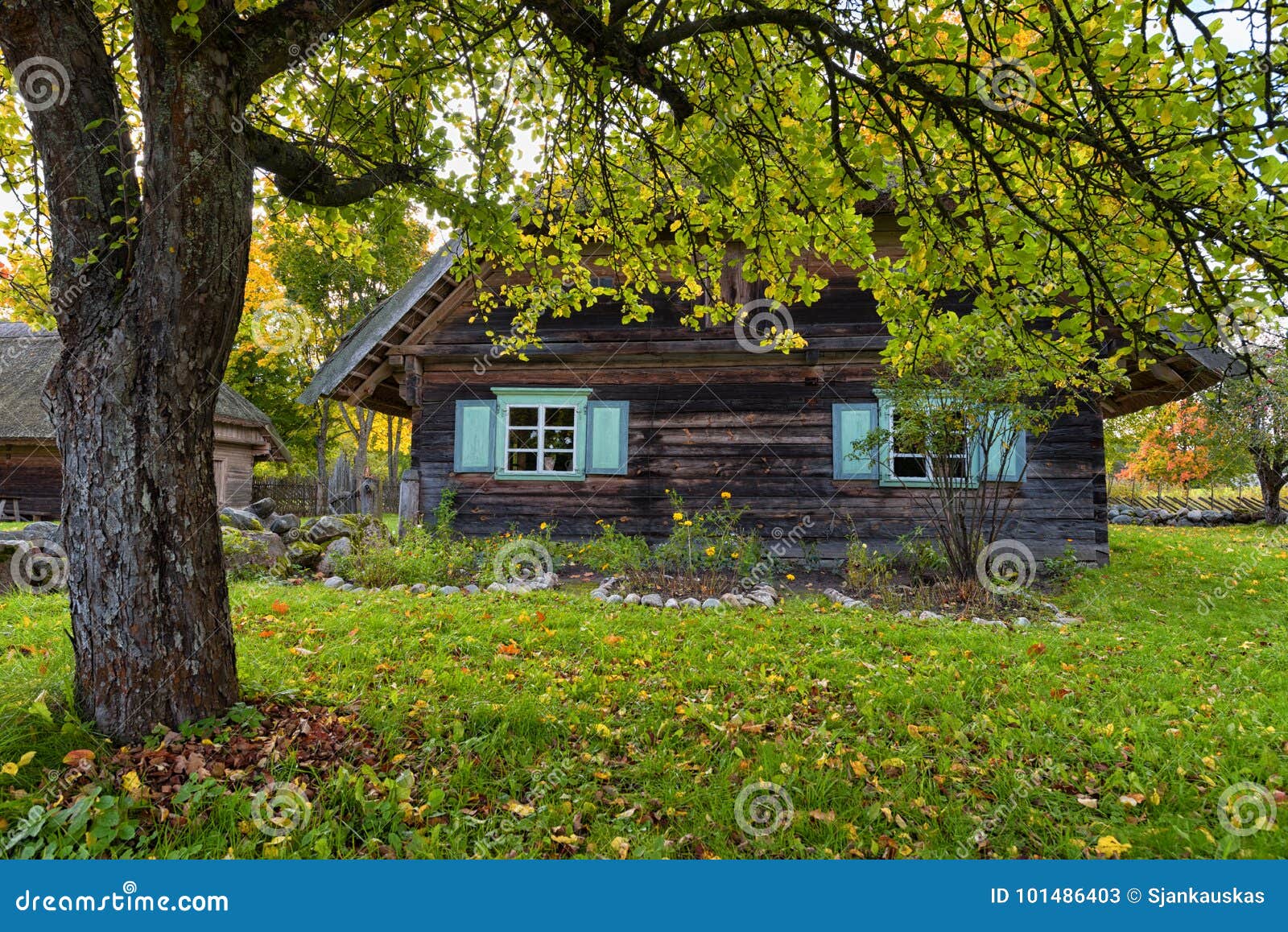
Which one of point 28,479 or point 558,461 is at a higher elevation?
point 558,461

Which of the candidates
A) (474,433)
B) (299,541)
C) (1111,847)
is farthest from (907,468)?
(299,541)

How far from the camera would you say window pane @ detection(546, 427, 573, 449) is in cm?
994

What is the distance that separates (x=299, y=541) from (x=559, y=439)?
3.83 meters

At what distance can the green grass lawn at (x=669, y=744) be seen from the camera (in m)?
2.47

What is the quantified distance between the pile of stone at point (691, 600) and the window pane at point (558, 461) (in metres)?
3.22

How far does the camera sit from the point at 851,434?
9.13 metres

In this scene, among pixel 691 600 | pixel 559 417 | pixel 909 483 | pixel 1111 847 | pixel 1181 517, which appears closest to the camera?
pixel 1111 847

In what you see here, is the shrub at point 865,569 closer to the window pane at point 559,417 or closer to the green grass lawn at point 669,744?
the green grass lawn at point 669,744

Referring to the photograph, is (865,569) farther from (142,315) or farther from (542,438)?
(142,315)

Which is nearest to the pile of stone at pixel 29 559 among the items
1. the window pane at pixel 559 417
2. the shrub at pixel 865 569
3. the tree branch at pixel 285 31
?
the tree branch at pixel 285 31

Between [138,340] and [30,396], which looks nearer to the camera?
[138,340]

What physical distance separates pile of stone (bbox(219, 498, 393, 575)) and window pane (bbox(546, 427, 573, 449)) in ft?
8.66

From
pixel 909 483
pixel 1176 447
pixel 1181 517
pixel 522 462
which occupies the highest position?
pixel 1176 447

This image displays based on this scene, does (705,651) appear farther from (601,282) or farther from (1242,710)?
(601,282)
